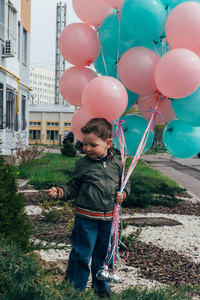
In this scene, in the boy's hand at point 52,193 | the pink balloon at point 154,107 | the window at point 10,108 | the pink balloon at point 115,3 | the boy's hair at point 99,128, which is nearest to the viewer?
the boy's hand at point 52,193

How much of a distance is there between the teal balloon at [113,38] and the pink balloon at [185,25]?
0.39 meters

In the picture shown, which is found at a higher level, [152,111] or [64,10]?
[64,10]

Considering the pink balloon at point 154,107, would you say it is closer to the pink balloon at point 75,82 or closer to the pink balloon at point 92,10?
the pink balloon at point 75,82

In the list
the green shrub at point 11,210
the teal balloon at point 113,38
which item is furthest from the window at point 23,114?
the green shrub at point 11,210

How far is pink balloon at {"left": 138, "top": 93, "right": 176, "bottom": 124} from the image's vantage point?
316 cm

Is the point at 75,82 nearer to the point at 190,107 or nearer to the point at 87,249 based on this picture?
the point at 190,107

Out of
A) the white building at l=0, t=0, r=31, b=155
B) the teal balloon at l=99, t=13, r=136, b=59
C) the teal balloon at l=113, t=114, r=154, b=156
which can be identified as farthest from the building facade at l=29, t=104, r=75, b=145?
the teal balloon at l=99, t=13, r=136, b=59

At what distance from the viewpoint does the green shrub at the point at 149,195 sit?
684 centimetres

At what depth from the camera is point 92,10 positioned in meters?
3.23

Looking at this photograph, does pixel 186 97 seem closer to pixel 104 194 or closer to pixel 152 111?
pixel 152 111

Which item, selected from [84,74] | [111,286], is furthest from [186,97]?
[111,286]

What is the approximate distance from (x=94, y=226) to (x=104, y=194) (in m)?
0.26

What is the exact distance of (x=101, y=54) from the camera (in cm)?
344

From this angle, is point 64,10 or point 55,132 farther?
point 55,132
